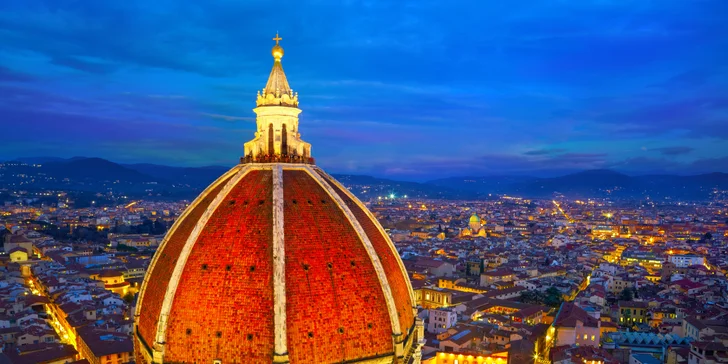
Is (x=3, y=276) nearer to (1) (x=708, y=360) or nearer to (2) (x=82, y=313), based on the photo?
(2) (x=82, y=313)

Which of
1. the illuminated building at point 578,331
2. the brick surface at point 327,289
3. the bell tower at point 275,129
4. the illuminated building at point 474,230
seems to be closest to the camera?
the brick surface at point 327,289

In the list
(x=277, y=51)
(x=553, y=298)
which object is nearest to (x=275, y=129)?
(x=277, y=51)

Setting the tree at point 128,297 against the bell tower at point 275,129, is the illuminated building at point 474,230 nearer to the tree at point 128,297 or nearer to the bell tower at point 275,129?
the tree at point 128,297

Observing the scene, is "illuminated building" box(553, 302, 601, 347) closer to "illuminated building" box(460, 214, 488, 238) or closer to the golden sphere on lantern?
the golden sphere on lantern

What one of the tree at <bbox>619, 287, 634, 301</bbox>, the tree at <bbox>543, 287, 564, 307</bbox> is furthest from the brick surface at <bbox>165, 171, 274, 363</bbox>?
the tree at <bbox>619, 287, 634, 301</bbox>

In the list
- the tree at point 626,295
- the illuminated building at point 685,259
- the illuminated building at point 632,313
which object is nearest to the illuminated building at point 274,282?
the illuminated building at point 632,313
